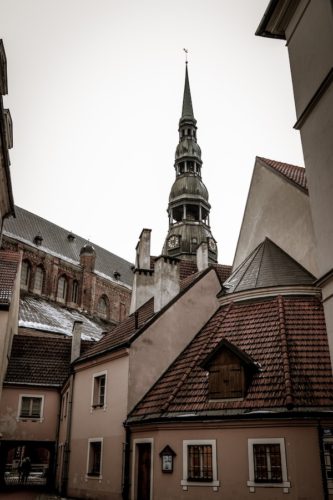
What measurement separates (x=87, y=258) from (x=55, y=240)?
3.57 m

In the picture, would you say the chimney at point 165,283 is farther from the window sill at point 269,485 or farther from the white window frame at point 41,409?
the white window frame at point 41,409

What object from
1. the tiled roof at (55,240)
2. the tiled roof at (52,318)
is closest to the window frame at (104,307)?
the tiled roof at (52,318)

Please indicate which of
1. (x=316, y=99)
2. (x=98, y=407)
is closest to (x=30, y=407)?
(x=98, y=407)

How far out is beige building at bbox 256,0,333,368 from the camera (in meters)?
7.76

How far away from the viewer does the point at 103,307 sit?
49.8 m

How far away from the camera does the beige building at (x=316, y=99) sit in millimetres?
7758

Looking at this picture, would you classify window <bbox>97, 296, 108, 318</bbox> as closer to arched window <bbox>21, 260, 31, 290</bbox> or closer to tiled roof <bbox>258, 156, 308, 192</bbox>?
arched window <bbox>21, 260, 31, 290</bbox>

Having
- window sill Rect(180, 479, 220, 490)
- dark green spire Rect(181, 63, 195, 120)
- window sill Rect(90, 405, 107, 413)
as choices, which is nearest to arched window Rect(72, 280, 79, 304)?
dark green spire Rect(181, 63, 195, 120)

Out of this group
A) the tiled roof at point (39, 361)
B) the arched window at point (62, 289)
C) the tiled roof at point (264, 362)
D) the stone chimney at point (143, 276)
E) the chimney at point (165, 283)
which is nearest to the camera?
the tiled roof at point (264, 362)

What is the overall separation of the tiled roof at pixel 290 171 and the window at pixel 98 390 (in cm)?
920

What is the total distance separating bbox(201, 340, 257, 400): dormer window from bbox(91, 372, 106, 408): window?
5.01 metres

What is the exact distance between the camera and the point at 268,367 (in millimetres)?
12406

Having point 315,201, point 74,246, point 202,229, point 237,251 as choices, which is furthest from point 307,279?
point 74,246

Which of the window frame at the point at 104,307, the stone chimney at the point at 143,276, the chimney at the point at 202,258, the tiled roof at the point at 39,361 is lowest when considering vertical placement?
the tiled roof at the point at 39,361
